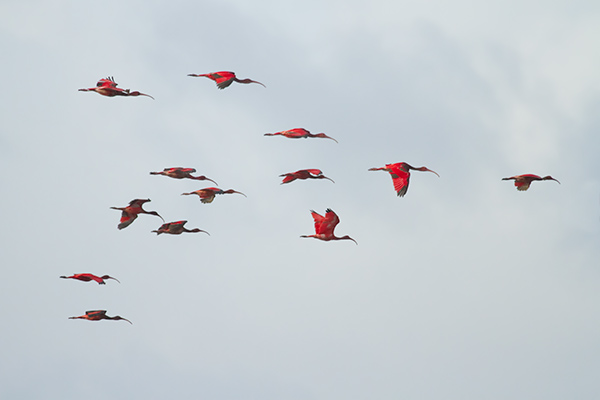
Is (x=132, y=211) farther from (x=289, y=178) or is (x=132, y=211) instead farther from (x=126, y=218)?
(x=289, y=178)

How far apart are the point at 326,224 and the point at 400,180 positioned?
5910 millimetres

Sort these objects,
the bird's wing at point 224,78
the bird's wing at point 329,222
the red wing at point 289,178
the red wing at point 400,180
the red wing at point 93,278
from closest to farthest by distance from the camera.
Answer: the bird's wing at point 224,78
the red wing at point 93,278
the red wing at point 400,180
the bird's wing at point 329,222
the red wing at point 289,178

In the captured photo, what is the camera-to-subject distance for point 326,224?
84.8m

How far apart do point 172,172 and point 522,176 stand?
81.3 feet

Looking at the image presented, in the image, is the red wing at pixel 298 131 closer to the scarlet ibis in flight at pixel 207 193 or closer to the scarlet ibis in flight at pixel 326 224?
the scarlet ibis in flight at pixel 326 224

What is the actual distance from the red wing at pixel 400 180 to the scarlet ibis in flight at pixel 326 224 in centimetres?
465

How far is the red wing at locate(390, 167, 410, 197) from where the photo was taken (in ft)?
273

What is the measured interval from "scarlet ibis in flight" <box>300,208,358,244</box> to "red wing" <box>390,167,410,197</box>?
4.65m

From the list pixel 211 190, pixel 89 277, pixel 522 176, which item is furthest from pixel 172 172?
pixel 522 176

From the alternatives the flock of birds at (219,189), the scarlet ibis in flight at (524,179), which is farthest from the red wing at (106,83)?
the scarlet ibis in flight at (524,179)

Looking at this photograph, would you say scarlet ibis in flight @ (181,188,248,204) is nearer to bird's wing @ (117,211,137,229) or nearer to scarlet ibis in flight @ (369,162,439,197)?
bird's wing @ (117,211,137,229)

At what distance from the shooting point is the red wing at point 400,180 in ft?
273

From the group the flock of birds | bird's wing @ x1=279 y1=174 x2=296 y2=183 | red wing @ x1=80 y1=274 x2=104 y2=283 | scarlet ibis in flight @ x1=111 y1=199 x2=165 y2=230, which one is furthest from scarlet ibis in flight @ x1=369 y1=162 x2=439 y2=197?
red wing @ x1=80 y1=274 x2=104 y2=283

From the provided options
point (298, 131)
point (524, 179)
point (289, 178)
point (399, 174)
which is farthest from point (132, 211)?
point (524, 179)
